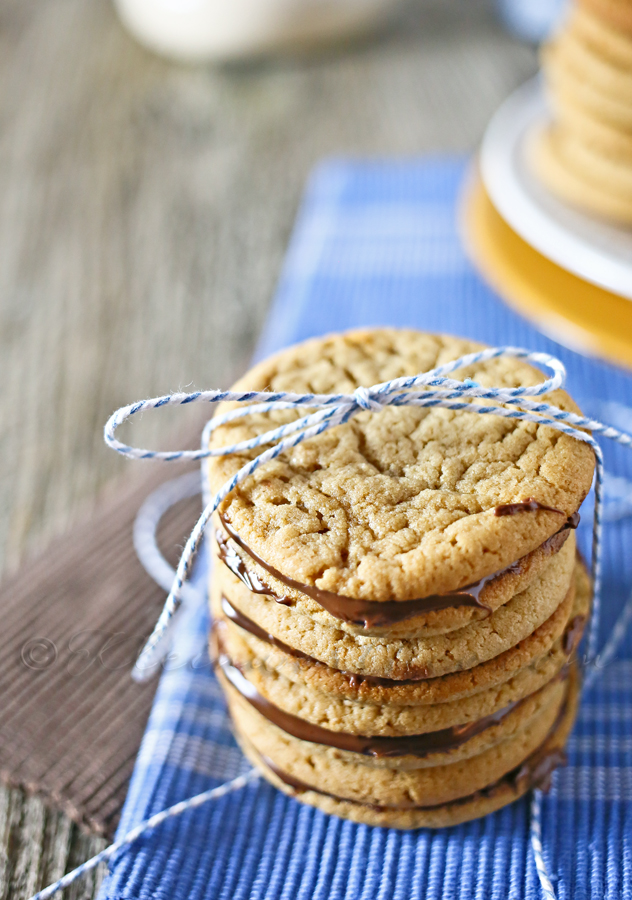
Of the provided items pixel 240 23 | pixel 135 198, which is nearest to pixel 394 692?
pixel 135 198

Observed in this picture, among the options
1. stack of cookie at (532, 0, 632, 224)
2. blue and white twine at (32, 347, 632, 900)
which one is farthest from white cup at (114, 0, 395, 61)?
blue and white twine at (32, 347, 632, 900)

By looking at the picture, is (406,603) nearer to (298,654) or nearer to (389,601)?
(389,601)

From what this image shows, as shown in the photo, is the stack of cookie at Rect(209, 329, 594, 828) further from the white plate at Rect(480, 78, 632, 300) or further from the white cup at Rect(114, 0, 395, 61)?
the white cup at Rect(114, 0, 395, 61)

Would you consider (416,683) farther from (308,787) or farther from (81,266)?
(81,266)

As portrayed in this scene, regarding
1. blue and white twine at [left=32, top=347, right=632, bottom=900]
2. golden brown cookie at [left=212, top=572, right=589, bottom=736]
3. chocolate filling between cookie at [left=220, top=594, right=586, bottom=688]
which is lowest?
golden brown cookie at [left=212, top=572, right=589, bottom=736]

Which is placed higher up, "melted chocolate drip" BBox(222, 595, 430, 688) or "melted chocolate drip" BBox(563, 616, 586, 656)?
"melted chocolate drip" BBox(222, 595, 430, 688)

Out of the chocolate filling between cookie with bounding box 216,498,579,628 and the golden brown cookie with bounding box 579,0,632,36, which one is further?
the golden brown cookie with bounding box 579,0,632,36

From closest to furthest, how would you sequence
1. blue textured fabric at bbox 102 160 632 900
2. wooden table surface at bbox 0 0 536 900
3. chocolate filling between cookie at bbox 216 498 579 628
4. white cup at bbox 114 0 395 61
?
chocolate filling between cookie at bbox 216 498 579 628
blue textured fabric at bbox 102 160 632 900
wooden table surface at bbox 0 0 536 900
white cup at bbox 114 0 395 61
